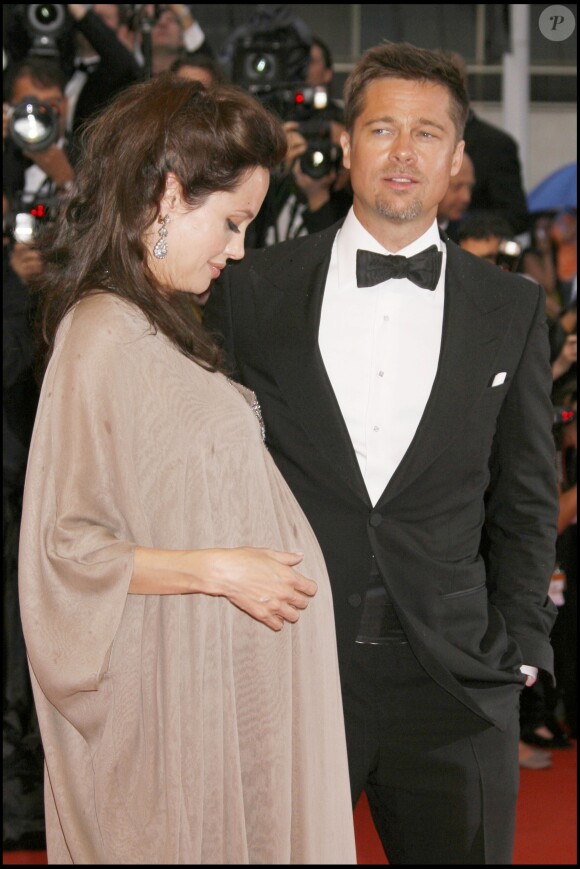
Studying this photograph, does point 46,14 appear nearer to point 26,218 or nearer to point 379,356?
point 26,218

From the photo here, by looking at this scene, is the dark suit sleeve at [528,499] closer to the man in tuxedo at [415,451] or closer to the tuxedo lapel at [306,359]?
the man in tuxedo at [415,451]

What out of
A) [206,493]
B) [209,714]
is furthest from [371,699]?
[206,493]

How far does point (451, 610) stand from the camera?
85.7 inches

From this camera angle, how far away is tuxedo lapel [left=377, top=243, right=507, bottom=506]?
6.99ft

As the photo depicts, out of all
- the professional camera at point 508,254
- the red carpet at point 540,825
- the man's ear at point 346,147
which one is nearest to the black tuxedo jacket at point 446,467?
the man's ear at point 346,147

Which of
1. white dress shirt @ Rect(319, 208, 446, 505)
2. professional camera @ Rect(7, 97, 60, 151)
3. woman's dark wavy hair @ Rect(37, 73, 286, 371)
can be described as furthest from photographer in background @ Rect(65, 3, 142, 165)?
woman's dark wavy hair @ Rect(37, 73, 286, 371)

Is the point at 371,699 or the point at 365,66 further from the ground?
the point at 365,66

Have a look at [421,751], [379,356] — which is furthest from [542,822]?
[379,356]

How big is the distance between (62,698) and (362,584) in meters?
0.65

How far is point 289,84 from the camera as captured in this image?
13.6 ft

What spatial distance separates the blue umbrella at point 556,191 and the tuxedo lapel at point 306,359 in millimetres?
3383

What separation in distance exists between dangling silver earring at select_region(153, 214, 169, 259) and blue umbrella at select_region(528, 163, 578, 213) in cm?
390

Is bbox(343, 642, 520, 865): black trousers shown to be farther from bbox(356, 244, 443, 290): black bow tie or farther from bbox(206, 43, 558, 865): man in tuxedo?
bbox(356, 244, 443, 290): black bow tie

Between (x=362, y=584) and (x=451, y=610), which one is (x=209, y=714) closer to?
(x=362, y=584)
